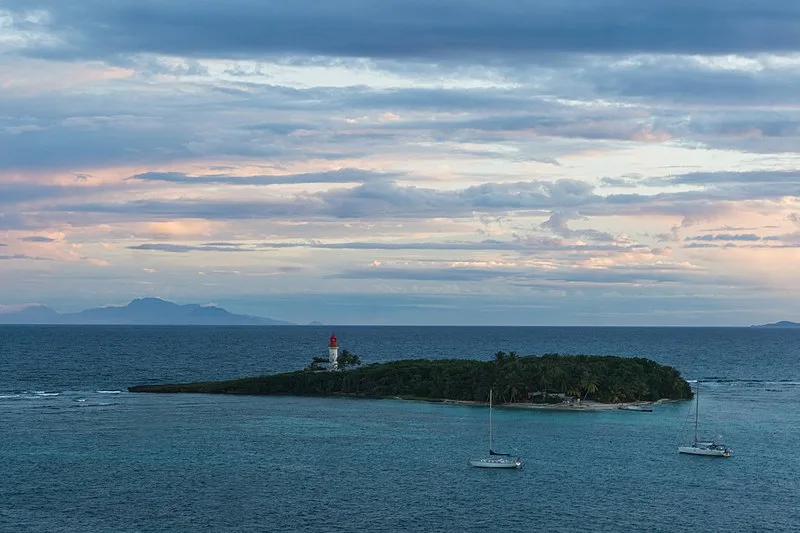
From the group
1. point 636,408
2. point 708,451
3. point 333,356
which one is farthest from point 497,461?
point 333,356

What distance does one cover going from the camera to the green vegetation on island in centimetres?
15162

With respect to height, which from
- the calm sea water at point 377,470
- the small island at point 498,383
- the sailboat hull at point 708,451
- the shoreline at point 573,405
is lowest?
the calm sea water at point 377,470

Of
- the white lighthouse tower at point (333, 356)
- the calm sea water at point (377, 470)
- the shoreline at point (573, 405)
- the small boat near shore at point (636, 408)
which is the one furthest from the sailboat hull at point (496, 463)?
the white lighthouse tower at point (333, 356)

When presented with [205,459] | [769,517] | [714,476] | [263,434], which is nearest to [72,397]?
[263,434]

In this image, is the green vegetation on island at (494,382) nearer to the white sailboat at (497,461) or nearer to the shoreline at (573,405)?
the shoreline at (573,405)

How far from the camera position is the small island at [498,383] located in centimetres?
15125

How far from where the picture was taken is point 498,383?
497 ft

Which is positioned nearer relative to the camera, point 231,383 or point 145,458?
point 145,458

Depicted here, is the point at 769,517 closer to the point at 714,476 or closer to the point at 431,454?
the point at 714,476

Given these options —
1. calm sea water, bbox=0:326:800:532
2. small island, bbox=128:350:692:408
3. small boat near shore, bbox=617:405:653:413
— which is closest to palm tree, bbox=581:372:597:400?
small island, bbox=128:350:692:408

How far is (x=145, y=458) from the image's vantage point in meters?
103

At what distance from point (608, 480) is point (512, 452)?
16251mm

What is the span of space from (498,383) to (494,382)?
1239 millimetres

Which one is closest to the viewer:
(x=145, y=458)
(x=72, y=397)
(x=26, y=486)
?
(x=26, y=486)
